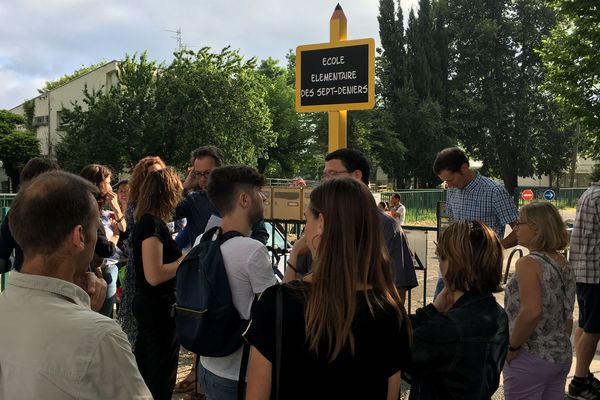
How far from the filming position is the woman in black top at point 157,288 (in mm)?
3125

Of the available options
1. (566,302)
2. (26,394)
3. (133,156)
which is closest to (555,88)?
(566,302)

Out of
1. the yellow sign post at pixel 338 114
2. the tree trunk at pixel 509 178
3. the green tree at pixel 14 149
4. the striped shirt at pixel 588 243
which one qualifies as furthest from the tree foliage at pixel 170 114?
the striped shirt at pixel 588 243

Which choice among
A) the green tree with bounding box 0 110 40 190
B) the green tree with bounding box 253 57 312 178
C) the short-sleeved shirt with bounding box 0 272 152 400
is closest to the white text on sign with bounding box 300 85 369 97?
the short-sleeved shirt with bounding box 0 272 152 400

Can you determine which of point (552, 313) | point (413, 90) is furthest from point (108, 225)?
point (413, 90)

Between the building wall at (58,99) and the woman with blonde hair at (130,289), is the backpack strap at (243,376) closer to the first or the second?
the woman with blonde hair at (130,289)

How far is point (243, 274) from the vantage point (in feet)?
7.66

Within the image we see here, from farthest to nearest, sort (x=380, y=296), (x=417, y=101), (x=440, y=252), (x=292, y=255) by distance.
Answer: (x=417, y=101)
(x=292, y=255)
(x=440, y=252)
(x=380, y=296)

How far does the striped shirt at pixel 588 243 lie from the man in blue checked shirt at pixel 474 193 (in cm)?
56

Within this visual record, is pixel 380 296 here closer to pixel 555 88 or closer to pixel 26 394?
pixel 26 394

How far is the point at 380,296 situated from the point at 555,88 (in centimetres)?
1976

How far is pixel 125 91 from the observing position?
3147cm

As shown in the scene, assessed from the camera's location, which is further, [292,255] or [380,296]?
[292,255]

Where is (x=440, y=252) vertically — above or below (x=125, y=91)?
below

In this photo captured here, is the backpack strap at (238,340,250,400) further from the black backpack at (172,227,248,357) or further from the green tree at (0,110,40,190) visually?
the green tree at (0,110,40,190)
